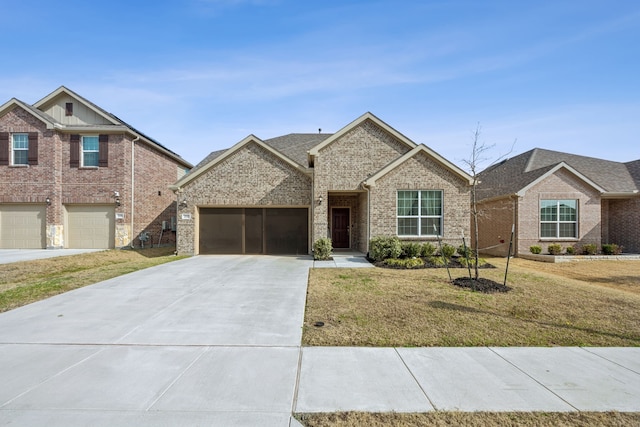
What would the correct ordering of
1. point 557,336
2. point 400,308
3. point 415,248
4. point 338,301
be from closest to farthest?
1. point 557,336
2. point 400,308
3. point 338,301
4. point 415,248

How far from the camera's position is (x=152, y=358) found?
4074mm

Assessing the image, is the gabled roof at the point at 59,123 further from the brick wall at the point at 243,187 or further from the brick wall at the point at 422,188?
the brick wall at the point at 422,188

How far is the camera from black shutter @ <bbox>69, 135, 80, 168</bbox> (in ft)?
55.1

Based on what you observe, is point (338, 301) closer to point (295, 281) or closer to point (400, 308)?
point (400, 308)

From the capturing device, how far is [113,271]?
10133mm

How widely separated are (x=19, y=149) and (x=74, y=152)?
2.79 meters

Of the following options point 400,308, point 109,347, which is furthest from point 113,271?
point 400,308

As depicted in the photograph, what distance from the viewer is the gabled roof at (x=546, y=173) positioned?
50.3ft

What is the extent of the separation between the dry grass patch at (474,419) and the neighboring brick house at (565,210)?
1330cm

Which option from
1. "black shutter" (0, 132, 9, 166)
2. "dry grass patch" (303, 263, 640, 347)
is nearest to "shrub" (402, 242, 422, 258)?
"dry grass patch" (303, 263, 640, 347)

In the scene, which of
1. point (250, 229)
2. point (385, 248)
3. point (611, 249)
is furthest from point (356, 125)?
Result: point (611, 249)

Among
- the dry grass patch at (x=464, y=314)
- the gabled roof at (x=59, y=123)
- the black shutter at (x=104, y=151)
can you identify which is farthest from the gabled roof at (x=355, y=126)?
the black shutter at (x=104, y=151)

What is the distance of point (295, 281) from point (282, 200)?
6.76 meters

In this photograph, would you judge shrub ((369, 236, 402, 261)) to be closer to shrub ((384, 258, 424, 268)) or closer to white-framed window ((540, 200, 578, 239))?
shrub ((384, 258, 424, 268))
